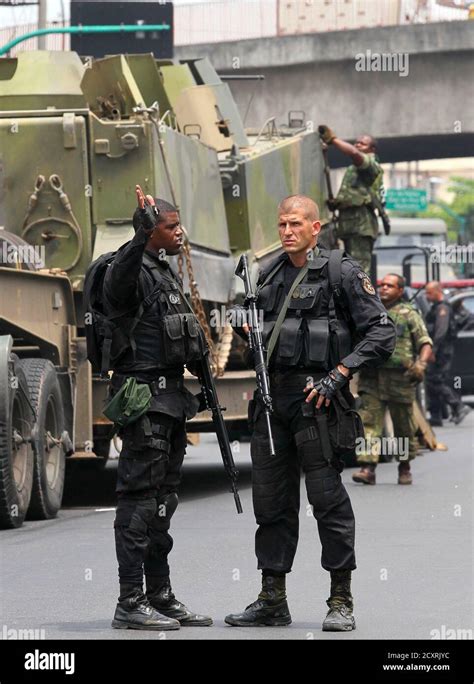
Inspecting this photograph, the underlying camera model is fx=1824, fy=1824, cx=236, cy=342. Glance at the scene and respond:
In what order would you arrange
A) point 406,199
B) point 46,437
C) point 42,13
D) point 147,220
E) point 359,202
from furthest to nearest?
point 406,199, point 42,13, point 359,202, point 46,437, point 147,220

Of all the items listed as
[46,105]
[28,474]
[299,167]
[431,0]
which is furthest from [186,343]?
[431,0]

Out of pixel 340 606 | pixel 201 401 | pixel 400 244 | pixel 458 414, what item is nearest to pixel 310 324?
pixel 201 401

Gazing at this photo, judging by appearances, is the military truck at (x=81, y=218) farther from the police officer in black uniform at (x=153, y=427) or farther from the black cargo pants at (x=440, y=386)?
the black cargo pants at (x=440, y=386)

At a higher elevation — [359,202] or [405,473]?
[359,202]

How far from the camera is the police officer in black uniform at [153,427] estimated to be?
25.7 ft

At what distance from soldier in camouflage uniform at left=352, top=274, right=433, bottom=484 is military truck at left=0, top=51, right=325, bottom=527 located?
1124 mm

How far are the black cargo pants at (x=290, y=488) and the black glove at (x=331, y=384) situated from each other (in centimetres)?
13

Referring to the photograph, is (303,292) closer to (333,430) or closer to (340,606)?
(333,430)

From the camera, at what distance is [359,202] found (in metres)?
18.2

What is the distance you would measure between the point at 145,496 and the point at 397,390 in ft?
25.7

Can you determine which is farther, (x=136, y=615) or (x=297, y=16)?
(x=297, y=16)
